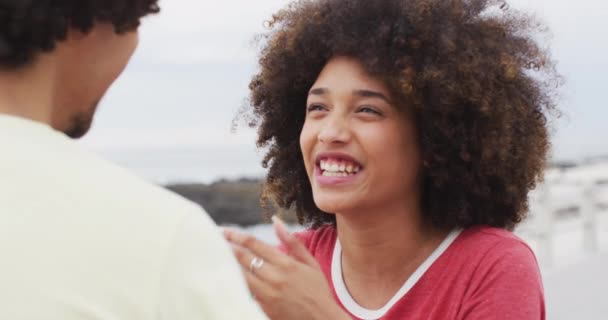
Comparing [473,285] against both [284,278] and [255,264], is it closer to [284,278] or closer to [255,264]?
[284,278]

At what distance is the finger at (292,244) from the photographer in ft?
7.15

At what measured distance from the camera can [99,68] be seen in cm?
138

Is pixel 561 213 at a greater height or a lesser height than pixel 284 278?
lesser

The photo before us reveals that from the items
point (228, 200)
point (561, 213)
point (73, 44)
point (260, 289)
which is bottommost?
point (228, 200)

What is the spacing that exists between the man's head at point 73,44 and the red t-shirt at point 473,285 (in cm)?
148

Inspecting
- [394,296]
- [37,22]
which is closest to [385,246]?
[394,296]

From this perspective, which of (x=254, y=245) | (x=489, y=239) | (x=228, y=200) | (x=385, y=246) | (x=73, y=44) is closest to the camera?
(x=73, y=44)

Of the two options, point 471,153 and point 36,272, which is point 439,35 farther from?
point 36,272

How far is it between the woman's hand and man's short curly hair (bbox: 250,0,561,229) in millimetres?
696

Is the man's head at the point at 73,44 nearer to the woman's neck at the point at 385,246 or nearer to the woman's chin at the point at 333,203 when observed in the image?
the woman's chin at the point at 333,203

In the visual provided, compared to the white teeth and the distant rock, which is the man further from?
the distant rock

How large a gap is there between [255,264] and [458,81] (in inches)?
40.0

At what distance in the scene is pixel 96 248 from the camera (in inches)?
47.6

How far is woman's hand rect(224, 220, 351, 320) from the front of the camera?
2.12 m
